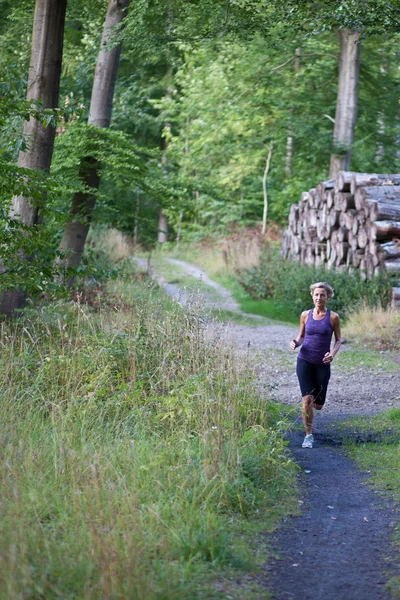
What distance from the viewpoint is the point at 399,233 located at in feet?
52.6

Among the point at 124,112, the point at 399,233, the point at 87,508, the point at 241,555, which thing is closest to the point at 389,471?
the point at 241,555

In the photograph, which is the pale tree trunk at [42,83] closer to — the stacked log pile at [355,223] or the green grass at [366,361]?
the green grass at [366,361]

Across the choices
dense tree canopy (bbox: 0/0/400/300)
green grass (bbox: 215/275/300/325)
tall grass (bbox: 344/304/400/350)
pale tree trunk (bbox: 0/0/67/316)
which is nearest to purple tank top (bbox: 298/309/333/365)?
dense tree canopy (bbox: 0/0/400/300)

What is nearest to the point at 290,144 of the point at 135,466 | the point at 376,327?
the point at 376,327

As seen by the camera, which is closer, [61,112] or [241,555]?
[241,555]

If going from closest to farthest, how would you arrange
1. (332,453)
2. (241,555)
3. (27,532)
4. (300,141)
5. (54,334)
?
(27,532) → (241,555) → (332,453) → (54,334) → (300,141)

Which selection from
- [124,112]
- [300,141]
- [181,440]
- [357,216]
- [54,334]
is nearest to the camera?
[181,440]

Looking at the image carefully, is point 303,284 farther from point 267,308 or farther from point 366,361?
point 366,361

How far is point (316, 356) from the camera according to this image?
7945 millimetres

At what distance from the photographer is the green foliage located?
624 inches

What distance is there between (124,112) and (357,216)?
900 centimetres

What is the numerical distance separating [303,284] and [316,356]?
10.3 meters

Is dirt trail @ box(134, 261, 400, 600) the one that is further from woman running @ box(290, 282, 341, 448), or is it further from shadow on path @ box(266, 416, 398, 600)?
woman running @ box(290, 282, 341, 448)

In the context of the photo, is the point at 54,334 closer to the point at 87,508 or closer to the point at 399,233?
the point at 87,508
